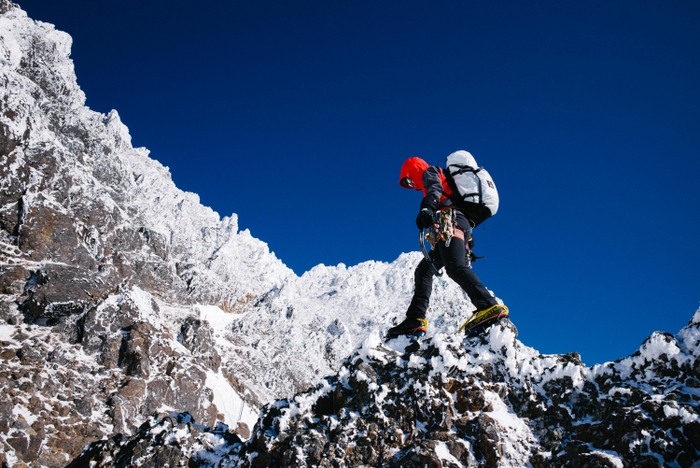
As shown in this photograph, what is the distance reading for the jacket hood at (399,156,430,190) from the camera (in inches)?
255

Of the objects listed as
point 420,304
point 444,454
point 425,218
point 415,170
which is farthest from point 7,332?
point 444,454

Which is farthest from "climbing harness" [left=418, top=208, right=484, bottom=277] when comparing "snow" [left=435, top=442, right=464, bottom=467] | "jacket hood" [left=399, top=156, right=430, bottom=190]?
"snow" [left=435, top=442, right=464, bottom=467]

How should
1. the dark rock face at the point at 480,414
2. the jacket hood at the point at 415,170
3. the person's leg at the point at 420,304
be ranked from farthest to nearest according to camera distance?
the jacket hood at the point at 415,170
the person's leg at the point at 420,304
the dark rock face at the point at 480,414

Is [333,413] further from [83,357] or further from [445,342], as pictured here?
[83,357]

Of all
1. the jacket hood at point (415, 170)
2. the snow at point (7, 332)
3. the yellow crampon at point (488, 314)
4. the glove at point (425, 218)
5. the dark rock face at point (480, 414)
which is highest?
the snow at point (7, 332)

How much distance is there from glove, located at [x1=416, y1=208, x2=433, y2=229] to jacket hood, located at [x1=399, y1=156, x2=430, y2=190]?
0.93 meters

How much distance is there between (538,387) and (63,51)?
6235 inches

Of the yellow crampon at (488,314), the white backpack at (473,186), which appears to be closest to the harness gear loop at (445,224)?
the white backpack at (473,186)

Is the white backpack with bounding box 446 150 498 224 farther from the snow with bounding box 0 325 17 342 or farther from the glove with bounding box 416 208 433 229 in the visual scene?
the snow with bounding box 0 325 17 342

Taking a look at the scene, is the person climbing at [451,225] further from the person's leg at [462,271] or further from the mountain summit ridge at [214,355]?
the mountain summit ridge at [214,355]

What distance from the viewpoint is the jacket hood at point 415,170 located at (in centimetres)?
647

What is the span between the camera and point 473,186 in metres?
5.96

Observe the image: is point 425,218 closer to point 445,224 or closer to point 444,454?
point 445,224

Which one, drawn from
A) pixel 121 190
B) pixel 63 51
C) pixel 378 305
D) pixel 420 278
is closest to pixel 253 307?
pixel 378 305
